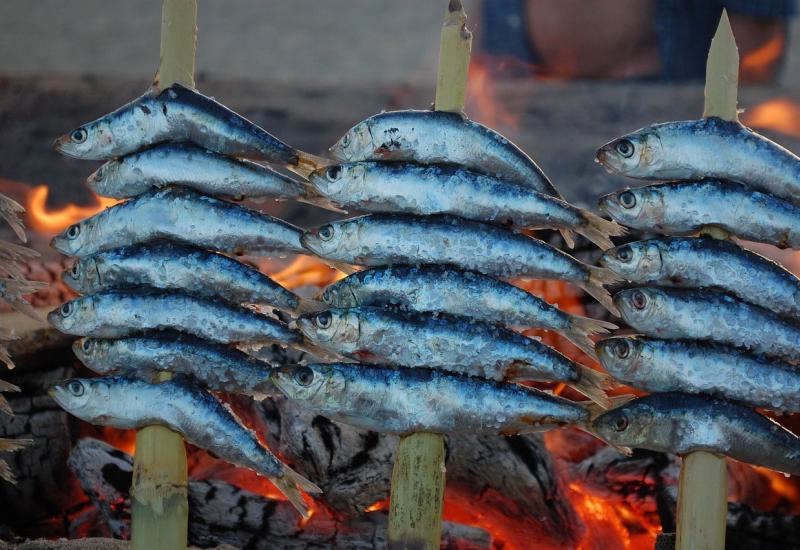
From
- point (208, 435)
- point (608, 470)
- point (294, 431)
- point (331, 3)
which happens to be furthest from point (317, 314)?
point (331, 3)

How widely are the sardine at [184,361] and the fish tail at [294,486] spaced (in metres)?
0.29

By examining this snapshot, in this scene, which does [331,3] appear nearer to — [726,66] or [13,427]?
[13,427]

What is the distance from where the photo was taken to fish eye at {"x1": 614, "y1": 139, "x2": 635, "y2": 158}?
3.23 m

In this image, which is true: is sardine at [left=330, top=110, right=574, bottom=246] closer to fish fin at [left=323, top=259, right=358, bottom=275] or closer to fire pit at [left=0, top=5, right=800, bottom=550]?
fish fin at [left=323, top=259, right=358, bottom=275]

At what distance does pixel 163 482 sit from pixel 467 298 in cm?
115

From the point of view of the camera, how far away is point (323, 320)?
3188 mm

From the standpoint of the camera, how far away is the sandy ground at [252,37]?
11.3m

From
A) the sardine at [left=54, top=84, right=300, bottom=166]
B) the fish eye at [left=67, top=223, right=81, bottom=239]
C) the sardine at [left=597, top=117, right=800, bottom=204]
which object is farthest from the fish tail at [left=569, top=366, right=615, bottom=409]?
the fish eye at [left=67, top=223, right=81, bottom=239]

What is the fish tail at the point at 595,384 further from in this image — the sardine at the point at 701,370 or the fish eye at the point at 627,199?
the fish eye at the point at 627,199

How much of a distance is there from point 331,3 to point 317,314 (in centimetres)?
1083

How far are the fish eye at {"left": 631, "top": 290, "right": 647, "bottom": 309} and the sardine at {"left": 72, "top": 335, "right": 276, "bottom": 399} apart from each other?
1.19m

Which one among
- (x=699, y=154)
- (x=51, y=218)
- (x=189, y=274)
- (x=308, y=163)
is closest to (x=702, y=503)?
(x=699, y=154)

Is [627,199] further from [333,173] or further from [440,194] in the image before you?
[333,173]

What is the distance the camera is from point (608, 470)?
4.67 metres
